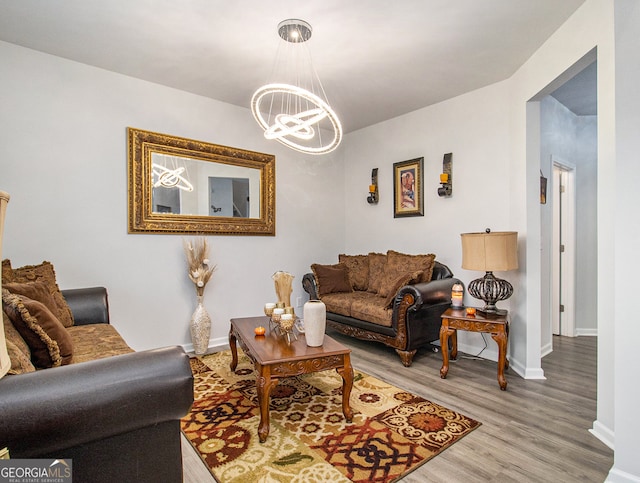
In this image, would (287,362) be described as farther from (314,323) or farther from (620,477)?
(620,477)

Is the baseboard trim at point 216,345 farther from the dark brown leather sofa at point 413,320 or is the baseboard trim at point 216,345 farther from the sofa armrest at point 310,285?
the dark brown leather sofa at point 413,320

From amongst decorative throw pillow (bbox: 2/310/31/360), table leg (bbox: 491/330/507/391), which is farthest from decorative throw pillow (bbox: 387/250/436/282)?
decorative throw pillow (bbox: 2/310/31/360)

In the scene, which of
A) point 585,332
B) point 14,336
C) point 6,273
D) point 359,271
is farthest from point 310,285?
point 585,332

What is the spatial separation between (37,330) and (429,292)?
2.93 m

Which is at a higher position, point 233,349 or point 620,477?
point 233,349

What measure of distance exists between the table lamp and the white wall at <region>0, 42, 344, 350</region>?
7.89 feet

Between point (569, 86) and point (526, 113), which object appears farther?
point (569, 86)

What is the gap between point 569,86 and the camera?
11.4 feet

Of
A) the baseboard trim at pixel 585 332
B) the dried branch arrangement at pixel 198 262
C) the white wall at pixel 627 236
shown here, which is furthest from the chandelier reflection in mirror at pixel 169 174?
the baseboard trim at pixel 585 332

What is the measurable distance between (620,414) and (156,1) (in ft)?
11.8

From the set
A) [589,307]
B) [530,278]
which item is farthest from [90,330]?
[589,307]

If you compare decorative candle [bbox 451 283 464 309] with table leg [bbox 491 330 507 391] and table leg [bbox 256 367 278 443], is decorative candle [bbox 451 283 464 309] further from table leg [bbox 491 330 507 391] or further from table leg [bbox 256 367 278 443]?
table leg [bbox 256 367 278 443]

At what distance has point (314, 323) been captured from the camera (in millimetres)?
2270

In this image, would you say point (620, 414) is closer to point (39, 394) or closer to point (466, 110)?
point (39, 394)
